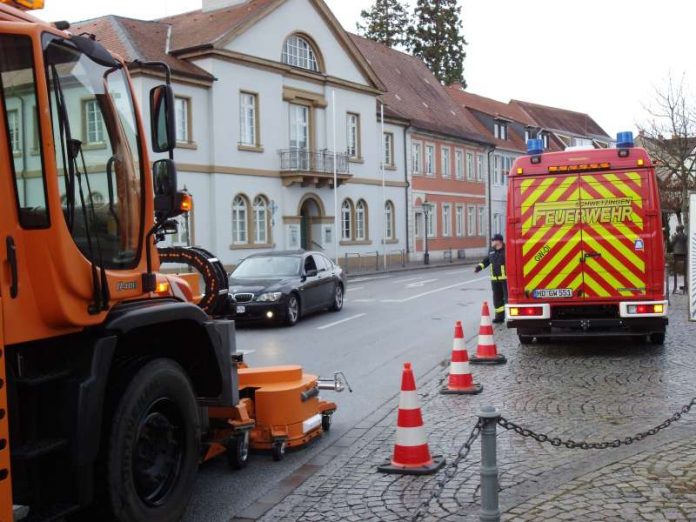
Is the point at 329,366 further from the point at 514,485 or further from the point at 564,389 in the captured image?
the point at 514,485

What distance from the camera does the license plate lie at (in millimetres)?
11695

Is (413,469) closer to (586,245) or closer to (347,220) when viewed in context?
(586,245)

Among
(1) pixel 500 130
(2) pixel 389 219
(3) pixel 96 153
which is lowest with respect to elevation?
(3) pixel 96 153

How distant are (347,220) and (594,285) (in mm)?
32447

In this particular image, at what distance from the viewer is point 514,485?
18.7 ft

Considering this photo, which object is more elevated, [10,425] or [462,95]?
[462,95]

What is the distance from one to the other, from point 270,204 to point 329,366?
85.1 ft

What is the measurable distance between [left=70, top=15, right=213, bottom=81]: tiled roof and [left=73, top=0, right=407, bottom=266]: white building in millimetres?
58

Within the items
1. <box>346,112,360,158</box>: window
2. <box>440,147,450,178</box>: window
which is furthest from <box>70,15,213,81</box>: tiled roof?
<box>440,147,450,178</box>: window

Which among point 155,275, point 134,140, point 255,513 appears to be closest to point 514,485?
point 255,513

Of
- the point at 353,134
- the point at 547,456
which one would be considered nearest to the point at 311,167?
the point at 353,134

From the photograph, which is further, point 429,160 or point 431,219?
point 429,160

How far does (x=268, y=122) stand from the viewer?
36.8 metres

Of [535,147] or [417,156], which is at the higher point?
[417,156]
